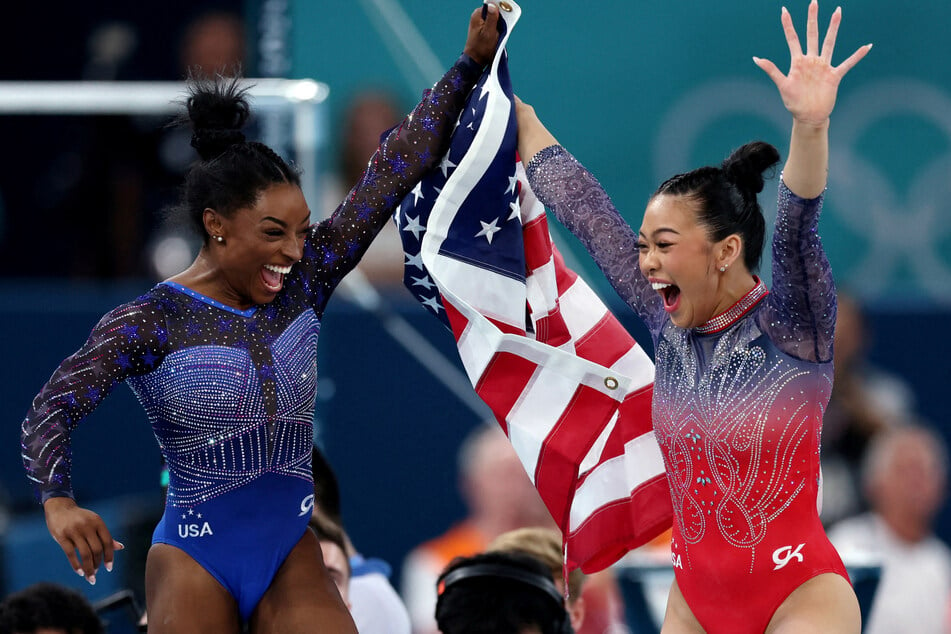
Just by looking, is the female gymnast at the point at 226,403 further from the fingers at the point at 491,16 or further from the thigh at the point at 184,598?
the fingers at the point at 491,16

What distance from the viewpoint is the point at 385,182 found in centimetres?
357

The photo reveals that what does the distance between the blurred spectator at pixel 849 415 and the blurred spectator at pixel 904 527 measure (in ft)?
0.28

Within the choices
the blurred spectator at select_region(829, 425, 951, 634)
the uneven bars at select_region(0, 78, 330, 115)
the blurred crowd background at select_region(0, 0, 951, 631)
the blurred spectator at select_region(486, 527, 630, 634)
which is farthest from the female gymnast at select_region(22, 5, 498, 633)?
the blurred spectator at select_region(829, 425, 951, 634)

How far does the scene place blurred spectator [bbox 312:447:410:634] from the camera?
3971 mm

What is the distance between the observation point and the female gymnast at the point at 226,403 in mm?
3139

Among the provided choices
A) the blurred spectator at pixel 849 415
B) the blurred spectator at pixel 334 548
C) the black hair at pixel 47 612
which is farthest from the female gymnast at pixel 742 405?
the blurred spectator at pixel 849 415

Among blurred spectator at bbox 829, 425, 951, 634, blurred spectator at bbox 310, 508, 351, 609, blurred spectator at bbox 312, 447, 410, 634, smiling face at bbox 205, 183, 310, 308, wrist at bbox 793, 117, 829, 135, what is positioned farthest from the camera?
blurred spectator at bbox 829, 425, 951, 634

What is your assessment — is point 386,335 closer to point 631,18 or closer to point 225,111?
point 631,18

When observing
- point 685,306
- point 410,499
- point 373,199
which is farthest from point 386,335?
point 685,306

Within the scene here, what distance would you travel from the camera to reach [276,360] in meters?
3.27

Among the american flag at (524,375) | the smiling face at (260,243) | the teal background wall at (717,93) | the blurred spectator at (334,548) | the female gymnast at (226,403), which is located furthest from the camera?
the teal background wall at (717,93)

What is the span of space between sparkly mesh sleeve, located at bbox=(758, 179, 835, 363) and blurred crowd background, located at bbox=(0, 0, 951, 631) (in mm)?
2600

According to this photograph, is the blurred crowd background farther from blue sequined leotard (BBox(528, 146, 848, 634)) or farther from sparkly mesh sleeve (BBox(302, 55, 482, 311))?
blue sequined leotard (BBox(528, 146, 848, 634))

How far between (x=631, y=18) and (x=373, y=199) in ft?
14.0
